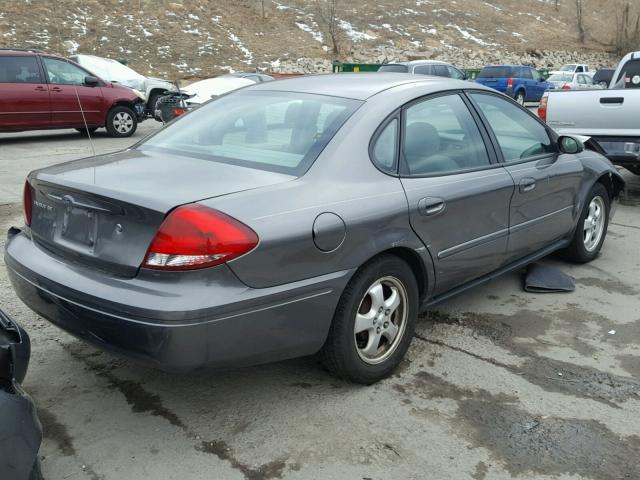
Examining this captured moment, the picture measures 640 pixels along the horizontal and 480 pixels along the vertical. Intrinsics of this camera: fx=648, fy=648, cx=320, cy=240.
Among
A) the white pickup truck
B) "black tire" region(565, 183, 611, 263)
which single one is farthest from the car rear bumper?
the white pickup truck

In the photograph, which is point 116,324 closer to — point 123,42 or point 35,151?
point 35,151

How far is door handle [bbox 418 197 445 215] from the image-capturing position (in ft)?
11.0

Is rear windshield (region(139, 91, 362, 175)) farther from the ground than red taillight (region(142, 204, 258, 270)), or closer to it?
farther from the ground

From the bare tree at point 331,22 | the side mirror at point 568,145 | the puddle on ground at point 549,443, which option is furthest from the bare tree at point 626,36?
the puddle on ground at point 549,443

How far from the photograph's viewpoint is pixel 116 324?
8.61 ft

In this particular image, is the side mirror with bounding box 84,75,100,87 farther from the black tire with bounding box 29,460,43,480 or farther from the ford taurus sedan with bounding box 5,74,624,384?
the black tire with bounding box 29,460,43,480

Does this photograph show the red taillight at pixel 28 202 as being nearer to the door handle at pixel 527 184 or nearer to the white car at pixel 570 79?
the door handle at pixel 527 184

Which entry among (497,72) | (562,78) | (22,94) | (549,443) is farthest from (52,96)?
(562,78)

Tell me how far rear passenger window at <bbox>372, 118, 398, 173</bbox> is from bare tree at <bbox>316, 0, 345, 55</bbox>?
126 feet

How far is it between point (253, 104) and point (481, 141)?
4.61ft

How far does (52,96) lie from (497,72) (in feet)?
68.4

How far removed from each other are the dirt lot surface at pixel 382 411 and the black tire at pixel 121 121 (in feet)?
32.1

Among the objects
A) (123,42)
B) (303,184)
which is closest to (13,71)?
(303,184)

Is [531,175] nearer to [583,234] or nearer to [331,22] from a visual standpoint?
[583,234]
